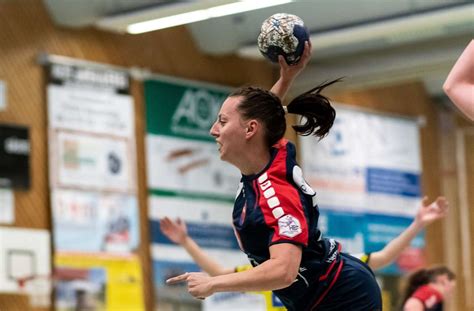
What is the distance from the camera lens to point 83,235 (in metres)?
13.1

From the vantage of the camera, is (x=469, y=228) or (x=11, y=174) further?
(x=469, y=228)

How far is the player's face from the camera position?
15.1 feet

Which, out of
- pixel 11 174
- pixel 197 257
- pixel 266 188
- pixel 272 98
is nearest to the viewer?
pixel 266 188

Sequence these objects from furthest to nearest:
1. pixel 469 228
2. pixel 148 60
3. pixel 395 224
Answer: pixel 469 228 < pixel 395 224 < pixel 148 60

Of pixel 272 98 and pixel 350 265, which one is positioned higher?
pixel 272 98

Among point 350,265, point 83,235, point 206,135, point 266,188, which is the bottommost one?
point 350,265

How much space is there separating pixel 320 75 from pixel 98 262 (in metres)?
4.64

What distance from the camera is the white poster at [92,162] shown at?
13055mm

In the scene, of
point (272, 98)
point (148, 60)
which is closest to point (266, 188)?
point (272, 98)

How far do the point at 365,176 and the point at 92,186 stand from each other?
522cm

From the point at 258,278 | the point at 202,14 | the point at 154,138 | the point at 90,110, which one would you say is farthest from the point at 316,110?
the point at 154,138

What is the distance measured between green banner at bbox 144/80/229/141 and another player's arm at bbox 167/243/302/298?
10017mm

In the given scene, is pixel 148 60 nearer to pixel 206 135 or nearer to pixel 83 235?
pixel 206 135

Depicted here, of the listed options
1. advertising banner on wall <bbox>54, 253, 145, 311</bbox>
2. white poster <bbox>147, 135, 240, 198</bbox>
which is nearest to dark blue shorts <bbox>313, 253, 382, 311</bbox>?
advertising banner on wall <bbox>54, 253, 145, 311</bbox>
